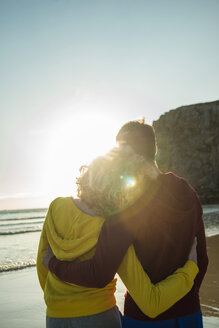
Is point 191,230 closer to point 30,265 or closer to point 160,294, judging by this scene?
point 160,294

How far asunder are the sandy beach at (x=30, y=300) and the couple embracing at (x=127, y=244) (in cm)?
239

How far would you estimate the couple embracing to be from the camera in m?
1.45

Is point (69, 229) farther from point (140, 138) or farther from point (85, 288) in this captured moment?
point (140, 138)

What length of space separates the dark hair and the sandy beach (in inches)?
109

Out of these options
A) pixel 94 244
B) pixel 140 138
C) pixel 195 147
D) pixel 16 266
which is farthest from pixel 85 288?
pixel 195 147

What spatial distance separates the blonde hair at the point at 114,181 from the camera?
1.44 metres

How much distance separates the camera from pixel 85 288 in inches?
62.1

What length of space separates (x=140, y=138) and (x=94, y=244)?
60 centimetres

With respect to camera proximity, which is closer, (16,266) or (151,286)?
(151,286)

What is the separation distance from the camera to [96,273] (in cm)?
144

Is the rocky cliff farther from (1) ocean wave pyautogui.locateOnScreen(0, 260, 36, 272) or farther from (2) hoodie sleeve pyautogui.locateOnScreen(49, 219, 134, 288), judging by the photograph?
(2) hoodie sleeve pyautogui.locateOnScreen(49, 219, 134, 288)

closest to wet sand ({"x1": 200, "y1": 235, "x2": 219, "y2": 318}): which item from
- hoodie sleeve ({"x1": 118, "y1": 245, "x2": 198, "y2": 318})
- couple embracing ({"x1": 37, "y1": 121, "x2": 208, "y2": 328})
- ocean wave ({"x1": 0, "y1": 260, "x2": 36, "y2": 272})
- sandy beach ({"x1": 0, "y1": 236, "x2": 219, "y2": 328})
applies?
sandy beach ({"x1": 0, "y1": 236, "x2": 219, "y2": 328})

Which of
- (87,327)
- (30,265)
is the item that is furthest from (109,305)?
(30,265)

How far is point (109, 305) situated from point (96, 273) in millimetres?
314
